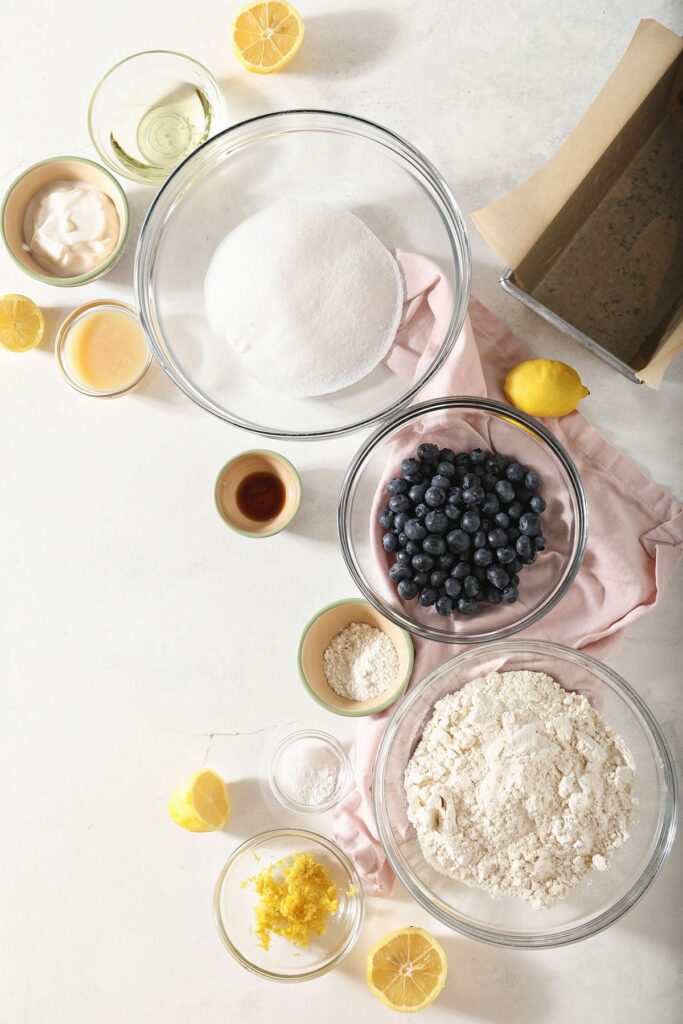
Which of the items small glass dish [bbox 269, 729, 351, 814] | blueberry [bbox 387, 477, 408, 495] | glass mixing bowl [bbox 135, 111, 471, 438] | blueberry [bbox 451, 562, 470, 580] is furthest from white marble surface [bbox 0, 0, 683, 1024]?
blueberry [bbox 451, 562, 470, 580]

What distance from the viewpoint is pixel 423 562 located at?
1612 millimetres

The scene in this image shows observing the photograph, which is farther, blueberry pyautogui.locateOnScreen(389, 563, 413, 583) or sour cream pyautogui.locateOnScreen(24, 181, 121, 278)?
sour cream pyautogui.locateOnScreen(24, 181, 121, 278)

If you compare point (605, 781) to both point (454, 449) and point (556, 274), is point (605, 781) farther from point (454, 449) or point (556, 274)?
point (556, 274)

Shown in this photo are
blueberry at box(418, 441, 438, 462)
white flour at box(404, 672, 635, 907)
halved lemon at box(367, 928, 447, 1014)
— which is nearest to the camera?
white flour at box(404, 672, 635, 907)

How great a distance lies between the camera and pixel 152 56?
1.80 meters

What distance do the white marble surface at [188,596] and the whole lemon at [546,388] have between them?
17cm

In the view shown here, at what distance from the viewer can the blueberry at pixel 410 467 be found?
163 cm

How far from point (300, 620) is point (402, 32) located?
1.44 metres

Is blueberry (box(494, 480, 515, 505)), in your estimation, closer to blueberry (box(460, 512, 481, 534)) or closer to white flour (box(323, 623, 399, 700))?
blueberry (box(460, 512, 481, 534))

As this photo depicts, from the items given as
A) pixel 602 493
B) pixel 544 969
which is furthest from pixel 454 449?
pixel 544 969

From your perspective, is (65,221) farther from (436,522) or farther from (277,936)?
(277,936)

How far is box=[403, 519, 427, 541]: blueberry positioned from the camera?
1.61 metres

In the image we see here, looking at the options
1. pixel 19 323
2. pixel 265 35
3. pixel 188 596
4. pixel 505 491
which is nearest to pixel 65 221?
pixel 19 323

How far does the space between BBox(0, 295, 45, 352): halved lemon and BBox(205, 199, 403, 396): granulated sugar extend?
0.46m
